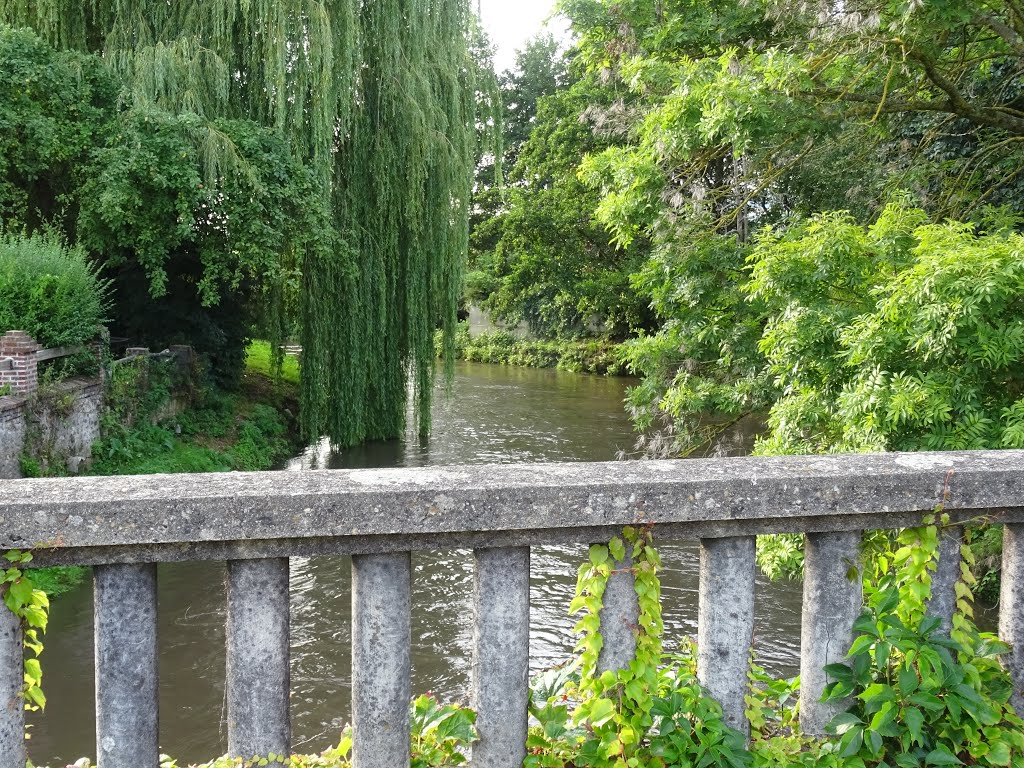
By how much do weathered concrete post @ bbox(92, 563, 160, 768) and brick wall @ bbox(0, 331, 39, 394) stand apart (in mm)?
9447

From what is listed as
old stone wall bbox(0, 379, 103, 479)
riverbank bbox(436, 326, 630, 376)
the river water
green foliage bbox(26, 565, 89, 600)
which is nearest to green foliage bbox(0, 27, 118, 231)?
old stone wall bbox(0, 379, 103, 479)

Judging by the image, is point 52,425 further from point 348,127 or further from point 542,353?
point 542,353

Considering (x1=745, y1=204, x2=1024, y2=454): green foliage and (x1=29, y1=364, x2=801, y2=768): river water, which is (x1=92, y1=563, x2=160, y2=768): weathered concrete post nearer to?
(x1=29, y1=364, x2=801, y2=768): river water

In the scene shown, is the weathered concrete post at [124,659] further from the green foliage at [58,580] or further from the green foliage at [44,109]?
the green foliage at [44,109]

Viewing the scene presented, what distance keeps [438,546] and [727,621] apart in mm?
695

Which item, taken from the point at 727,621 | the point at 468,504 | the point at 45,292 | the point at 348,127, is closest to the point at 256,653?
the point at 468,504

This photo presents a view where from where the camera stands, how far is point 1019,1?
7.59m

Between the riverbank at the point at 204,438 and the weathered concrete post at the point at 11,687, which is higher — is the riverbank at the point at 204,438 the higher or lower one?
the lower one

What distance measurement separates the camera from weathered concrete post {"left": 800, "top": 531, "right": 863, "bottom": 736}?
2021 mm

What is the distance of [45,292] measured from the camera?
1109 cm

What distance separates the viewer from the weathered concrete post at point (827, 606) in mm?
2021

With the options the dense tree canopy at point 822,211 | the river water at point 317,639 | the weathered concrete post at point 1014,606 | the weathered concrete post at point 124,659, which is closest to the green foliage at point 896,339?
the dense tree canopy at point 822,211

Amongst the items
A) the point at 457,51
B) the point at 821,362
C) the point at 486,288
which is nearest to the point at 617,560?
the point at 821,362

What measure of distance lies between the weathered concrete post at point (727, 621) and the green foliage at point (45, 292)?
434 inches
